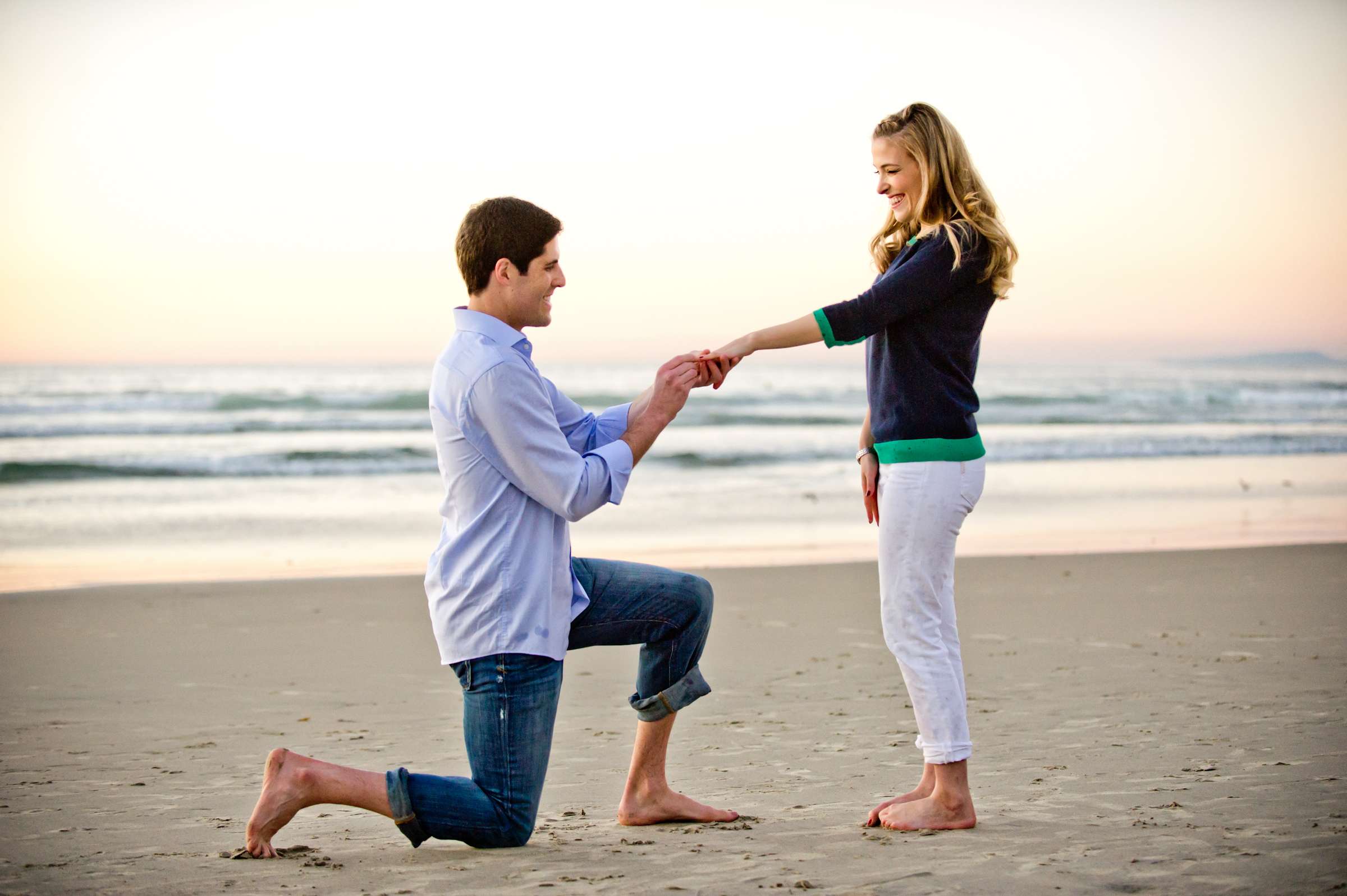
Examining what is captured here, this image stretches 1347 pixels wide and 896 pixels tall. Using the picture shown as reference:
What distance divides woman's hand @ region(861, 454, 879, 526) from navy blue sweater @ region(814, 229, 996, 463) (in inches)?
3.9

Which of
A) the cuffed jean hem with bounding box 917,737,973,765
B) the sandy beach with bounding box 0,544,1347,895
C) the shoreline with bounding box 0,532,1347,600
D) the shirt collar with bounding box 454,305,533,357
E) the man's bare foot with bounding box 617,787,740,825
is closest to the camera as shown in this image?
the sandy beach with bounding box 0,544,1347,895

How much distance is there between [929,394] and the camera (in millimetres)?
3295

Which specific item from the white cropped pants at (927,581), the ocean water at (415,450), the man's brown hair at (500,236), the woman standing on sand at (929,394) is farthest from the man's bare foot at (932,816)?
the ocean water at (415,450)

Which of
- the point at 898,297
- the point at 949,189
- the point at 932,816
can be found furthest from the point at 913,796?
the point at 949,189

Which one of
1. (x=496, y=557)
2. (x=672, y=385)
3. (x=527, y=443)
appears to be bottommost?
(x=496, y=557)

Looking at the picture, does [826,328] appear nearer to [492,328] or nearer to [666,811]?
[492,328]

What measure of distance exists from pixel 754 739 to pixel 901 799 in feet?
3.73

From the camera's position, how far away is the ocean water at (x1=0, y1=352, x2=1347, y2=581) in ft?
35.2

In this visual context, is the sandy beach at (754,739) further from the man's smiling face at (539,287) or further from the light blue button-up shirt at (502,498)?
the man's smiling face at (539,287)

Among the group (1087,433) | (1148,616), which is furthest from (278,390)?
(1148,616)

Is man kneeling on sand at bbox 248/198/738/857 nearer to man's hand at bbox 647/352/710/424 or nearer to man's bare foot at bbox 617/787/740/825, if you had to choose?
man's hand at bbox 647/352/710/424

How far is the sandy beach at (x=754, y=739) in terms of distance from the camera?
295cm

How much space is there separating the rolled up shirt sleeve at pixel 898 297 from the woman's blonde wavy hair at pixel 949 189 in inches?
3.4

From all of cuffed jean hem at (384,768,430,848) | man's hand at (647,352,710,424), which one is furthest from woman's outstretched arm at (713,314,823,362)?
cuffed jean hem at (384,768,430,848)
